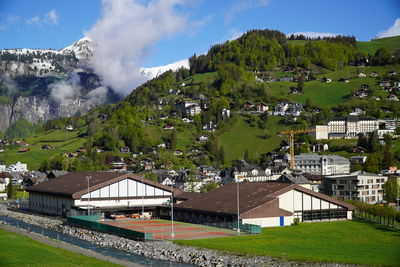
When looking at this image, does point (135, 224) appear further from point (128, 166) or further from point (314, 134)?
point (314, 134)

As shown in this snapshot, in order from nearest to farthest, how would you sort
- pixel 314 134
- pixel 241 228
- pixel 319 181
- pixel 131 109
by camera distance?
pixel 241 228, pixel 319 181, pixel 314 134, pixel 131 109

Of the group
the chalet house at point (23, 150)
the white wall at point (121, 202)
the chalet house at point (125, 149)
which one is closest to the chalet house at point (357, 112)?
the chalet house at point (125, 149)

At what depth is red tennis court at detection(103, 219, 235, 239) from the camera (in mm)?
43709

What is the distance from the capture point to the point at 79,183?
66312 mm

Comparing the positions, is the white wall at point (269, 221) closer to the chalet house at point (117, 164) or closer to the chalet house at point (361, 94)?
the chalet house at point (117, 164)

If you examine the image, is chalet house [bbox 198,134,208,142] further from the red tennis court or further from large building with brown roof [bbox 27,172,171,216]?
the red tennis court

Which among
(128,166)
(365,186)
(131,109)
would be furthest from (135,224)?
(131,109)

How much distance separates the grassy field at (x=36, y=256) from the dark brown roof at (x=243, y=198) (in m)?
15.3

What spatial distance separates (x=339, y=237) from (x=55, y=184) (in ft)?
129

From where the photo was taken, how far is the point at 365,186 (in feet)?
280

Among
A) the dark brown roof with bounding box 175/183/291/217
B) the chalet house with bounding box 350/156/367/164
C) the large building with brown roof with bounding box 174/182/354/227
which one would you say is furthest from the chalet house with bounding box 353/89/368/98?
the large building with brown roof with bounding box 174/182/354/227

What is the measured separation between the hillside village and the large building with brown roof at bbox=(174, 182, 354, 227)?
95 mm

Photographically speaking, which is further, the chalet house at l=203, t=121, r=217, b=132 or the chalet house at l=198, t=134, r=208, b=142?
the chalet house at l=203, t=121, r=217, b=132

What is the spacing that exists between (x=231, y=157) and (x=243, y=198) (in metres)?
85.4
